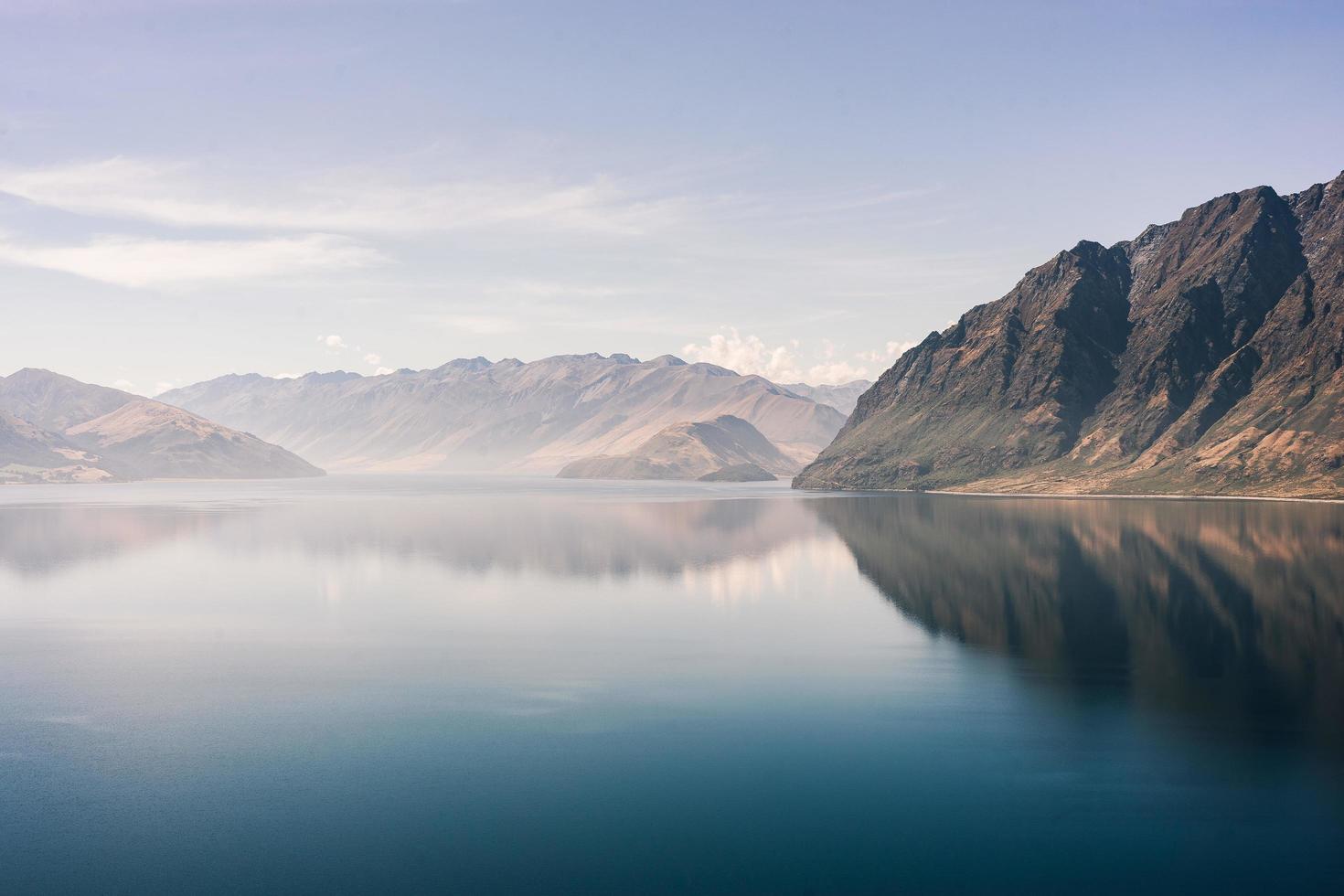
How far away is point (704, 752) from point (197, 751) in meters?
31.4

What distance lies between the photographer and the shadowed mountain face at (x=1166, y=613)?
2773 inches

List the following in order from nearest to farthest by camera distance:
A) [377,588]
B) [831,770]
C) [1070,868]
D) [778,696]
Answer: [1070,868]
[831,770]
[778,696]
[377,588]

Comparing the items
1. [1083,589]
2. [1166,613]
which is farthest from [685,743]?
[1083,589]

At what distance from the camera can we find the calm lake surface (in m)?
43.0

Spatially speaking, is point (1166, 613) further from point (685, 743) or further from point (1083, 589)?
point (685, 743)

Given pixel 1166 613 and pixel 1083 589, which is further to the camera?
pixel 1083 589

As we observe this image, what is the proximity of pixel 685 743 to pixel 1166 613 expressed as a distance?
6944cm

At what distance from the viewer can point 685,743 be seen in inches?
2370

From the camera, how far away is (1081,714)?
65375 millimetres

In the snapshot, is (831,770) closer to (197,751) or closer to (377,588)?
(197,751)

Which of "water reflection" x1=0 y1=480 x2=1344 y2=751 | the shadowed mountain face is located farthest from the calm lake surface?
"water reflection" x1=0 y1=480 x2=1344 y2=751

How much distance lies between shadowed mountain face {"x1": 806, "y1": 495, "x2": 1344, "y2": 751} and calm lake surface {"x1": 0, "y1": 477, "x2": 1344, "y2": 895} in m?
0.57

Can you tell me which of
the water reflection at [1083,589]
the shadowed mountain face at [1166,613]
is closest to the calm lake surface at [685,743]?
the shadowed mountain face at [1166,613]

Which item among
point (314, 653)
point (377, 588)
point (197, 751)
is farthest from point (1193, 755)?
point (377, 588)
